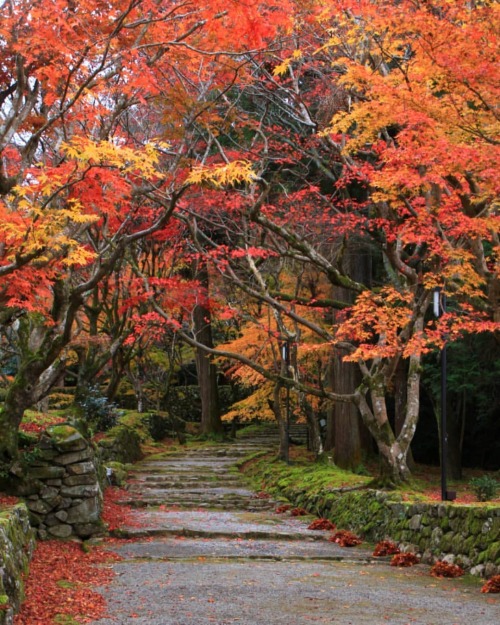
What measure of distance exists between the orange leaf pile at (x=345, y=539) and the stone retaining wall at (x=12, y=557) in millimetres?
5170

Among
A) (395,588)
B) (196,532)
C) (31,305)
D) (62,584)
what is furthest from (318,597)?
(31,305)

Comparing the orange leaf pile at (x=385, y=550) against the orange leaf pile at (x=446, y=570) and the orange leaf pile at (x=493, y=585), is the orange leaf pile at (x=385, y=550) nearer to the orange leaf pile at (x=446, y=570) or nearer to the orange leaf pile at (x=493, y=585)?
the orange leaf pile at (x=446, y=570)

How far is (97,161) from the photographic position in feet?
27.6

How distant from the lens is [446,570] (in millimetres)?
8844

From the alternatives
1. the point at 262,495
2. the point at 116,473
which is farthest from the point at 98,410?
the point at 262,495

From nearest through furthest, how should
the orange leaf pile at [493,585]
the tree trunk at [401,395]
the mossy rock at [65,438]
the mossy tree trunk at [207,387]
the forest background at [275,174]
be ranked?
the orange leaf pile at [493,585], the forest background at [275,174], the mossy rock at [65,438], the tree trunk at [401,395], the mossy tree trunk at [207,387]

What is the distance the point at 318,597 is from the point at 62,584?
8.96ft

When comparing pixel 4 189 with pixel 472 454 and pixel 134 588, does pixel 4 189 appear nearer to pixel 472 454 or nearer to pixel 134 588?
pixel 134 588

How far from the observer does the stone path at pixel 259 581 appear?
662 centimetres

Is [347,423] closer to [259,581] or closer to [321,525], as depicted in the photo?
[321,525]

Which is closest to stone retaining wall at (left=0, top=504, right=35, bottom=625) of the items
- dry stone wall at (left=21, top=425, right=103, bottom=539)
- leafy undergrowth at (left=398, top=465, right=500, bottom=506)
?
dry stone wall at (left=21, top=425, right=103, bottom=539)

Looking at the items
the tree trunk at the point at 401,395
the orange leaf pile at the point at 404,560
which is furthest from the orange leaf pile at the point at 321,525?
the tree trunk at the point at 401,395

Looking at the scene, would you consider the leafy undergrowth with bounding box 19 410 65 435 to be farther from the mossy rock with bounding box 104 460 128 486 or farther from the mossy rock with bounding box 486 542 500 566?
the mossy rock with bounding box 486 542 500 566

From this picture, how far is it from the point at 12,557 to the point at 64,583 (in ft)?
4.35
